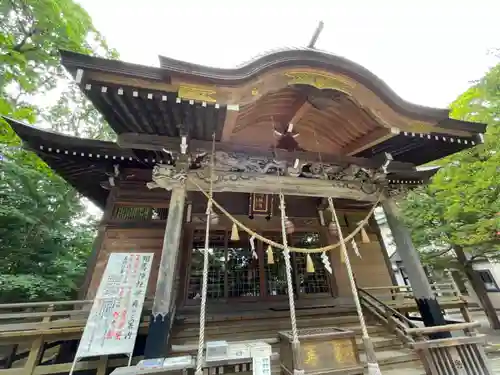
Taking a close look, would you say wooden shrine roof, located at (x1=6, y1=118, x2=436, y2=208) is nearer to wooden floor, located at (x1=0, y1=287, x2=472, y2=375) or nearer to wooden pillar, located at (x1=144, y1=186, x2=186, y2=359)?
wooden pillar, located at (x1=144, y1=186, x2=186, y2=359)

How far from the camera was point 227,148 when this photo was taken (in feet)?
15.1

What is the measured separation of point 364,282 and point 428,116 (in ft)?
16.3

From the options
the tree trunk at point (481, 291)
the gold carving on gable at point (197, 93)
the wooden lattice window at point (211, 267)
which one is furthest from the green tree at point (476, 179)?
the gold carving on gable at point (197, 93)

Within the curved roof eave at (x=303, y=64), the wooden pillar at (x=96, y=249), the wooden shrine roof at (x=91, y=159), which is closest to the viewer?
the curved roof eave at (x=303, y=64)

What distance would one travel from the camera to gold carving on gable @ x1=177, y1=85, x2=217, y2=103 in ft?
11.3

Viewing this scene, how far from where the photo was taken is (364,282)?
700cm

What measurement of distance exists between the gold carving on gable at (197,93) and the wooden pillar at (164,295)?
5.69ft

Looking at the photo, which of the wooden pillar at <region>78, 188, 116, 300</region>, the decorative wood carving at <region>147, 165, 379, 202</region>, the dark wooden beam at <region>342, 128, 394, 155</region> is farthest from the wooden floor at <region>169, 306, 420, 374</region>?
the dark wooden beam at <region>342, 128, 394, 155</region>

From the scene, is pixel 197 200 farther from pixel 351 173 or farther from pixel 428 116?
pixel 428 116

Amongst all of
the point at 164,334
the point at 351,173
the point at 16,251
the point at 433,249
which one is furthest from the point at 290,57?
the point at 433,249

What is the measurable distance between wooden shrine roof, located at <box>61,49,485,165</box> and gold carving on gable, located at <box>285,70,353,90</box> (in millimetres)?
16

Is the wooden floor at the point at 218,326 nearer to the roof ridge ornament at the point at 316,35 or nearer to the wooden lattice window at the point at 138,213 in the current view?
the wooden lattice window at the point at 138,213

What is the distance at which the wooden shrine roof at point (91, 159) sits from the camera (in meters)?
4.63

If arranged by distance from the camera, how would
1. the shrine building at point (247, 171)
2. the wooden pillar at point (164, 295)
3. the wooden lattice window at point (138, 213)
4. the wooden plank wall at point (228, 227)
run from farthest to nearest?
the wooden lattice window at point (138, 213)
the wooden plank wall at point (228, 227)
the shrine building at point (247, 171)
the wooden pillar at point (164, 295)
